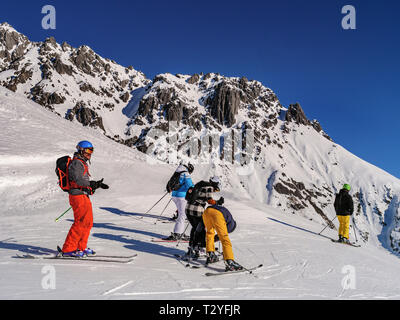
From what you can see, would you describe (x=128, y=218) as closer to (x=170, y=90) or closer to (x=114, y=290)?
(x=114, y=290)

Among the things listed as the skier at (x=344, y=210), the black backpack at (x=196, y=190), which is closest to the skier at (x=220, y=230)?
the black backpack at (x=196, y=190)

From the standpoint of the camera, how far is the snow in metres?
4.38

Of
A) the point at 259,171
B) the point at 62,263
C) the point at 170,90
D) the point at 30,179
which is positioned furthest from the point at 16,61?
the point at 62,263

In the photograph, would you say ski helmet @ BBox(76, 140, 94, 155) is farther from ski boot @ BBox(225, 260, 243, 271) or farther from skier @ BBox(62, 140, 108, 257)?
ski boot @ BBox(225, 260, 243, 271)

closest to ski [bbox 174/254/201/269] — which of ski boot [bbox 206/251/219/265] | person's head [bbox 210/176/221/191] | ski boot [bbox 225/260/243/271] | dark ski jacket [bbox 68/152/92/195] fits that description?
ski boot [bbox 206/251/219/265]

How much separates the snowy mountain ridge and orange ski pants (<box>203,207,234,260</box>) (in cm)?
12485

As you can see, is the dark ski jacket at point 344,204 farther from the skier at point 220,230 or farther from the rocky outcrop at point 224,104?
the rocky outcrop at point 224,104

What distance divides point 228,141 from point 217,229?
163 m

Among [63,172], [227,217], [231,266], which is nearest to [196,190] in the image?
[227,217]

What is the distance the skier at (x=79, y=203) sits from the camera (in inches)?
225

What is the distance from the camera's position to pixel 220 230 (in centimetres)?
574

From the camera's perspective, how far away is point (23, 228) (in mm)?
9555

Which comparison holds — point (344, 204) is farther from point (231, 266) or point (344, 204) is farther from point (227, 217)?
point (231, 266)

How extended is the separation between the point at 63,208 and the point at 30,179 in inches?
158
